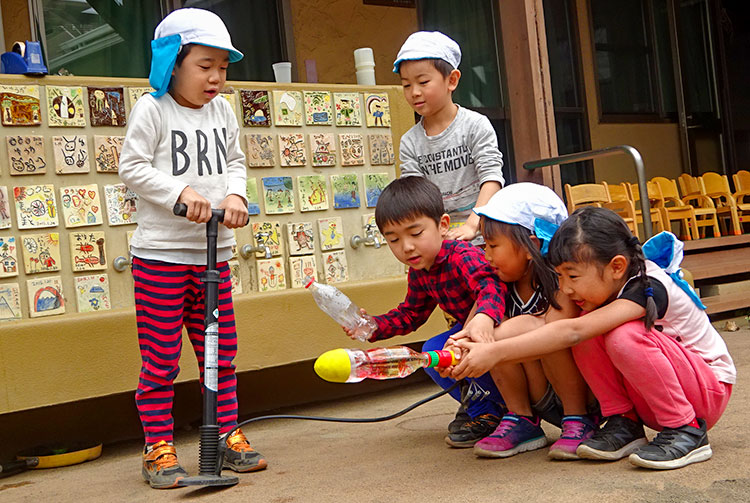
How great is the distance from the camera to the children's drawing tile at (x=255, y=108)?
3.51 meters

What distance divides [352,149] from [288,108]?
Answer: 355 mm

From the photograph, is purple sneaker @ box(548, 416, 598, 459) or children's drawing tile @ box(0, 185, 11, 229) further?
children's drawing tile @ box(0, 185, 11, 229)

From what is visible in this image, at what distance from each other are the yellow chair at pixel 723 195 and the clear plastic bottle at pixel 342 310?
5.71 meters

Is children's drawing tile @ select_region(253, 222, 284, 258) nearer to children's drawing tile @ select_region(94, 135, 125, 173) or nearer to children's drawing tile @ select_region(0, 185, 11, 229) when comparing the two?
children's drawing tile @ select_region(94, 135, 125, 173)

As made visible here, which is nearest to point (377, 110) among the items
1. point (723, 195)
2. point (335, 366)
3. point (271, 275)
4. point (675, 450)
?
point (271, 275)

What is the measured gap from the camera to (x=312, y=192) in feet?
12.0

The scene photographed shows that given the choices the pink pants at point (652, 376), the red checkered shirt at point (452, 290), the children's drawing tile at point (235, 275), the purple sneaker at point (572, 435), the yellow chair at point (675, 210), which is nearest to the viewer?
the pink pants at point (652, 376)

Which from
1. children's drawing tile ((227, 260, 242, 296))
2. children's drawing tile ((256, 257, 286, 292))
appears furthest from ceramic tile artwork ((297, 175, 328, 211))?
children's drawing tile ((227, 260, 242, 296))

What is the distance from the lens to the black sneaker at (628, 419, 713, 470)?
1.87 metres

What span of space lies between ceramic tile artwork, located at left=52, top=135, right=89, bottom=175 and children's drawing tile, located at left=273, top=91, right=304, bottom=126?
0.83m

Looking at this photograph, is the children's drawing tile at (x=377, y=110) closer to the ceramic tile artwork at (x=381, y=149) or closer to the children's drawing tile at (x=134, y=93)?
the ceramic tile artwork at (x=381, y=149)

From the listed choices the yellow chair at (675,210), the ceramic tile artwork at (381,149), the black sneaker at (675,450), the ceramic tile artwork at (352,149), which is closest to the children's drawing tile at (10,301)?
the ceramic tile artwork at (352,149)

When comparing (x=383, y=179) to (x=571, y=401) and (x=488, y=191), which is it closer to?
(x=488, y=191)

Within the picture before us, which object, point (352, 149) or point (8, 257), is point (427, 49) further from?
point (8, 257)
